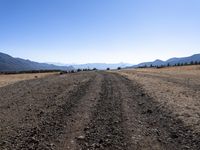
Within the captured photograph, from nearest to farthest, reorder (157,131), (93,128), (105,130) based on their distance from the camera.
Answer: (157,131) → (105,130) → (93,128)

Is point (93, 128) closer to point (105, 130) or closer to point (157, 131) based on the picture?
point (105, 130)

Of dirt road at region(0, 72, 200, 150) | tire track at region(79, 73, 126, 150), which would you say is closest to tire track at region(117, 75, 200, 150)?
dirt road at region(0, 72, 200, 150)

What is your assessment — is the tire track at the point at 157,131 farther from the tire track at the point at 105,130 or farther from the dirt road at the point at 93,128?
the tire track at the point at 105,130

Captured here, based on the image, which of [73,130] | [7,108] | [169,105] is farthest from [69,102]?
[73,130]

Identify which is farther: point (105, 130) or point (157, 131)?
point (105, 130)

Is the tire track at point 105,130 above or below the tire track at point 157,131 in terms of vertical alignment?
above

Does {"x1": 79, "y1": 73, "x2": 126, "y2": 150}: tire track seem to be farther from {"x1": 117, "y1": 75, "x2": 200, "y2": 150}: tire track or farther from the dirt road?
{"x1": 117, "y1": 75, "x2": 200, "y2": 150}: tire track

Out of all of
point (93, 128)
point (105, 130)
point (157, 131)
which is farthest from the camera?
point (93, 128)

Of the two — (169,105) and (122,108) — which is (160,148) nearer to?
(122,108)

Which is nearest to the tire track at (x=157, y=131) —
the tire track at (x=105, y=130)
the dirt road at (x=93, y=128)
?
the dirt road at (x=93, y=128)

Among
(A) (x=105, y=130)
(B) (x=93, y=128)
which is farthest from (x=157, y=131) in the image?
(B) (x=93, y=128)

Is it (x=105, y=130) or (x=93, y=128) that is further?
(x=93, y=128)

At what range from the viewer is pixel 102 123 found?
11.5m

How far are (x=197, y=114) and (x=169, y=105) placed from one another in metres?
2.78
